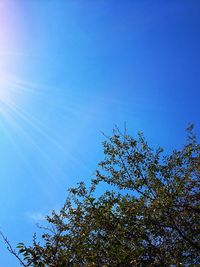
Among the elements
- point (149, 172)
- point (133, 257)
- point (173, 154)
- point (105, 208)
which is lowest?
point (133, 257)

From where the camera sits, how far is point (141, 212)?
13867 mm

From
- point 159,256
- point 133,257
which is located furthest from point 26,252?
point 159,256

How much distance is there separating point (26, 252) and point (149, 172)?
7594mm

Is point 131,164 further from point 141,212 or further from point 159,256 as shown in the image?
point 159,256

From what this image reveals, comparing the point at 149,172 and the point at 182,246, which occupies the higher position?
the point at 149,172

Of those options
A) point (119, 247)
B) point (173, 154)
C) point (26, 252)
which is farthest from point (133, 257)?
point (173, 154)

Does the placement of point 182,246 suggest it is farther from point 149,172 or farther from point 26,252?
point 26,252

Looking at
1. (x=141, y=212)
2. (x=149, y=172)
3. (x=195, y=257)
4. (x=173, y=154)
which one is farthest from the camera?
(x=173, y=154)

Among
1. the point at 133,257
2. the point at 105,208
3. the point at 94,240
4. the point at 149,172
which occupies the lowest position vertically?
the point at 133,257

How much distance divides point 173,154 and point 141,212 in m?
4.83

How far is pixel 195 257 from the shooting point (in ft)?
42.7

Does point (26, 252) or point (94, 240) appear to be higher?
point (94, 240)

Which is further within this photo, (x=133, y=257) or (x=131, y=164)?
(x=131, y=164)

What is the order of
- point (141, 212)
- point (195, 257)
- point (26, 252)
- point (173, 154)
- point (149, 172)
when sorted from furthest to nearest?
point (173, 154) → point (149, 172) → point (141, 212) → point (195, 257) → point (26, 252)
